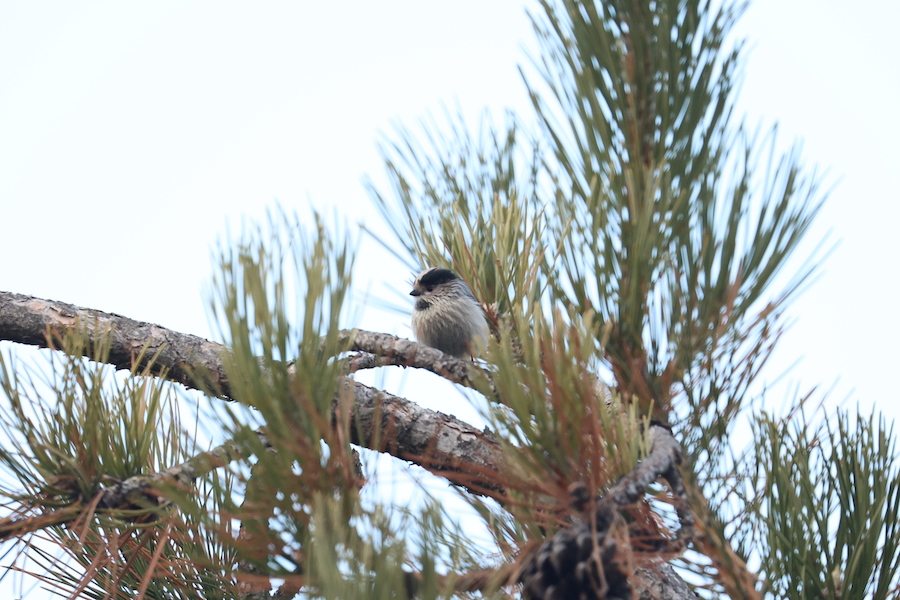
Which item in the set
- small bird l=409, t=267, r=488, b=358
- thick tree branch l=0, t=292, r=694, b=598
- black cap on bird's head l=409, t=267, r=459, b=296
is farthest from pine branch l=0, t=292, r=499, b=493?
small bird l=409, t=267, r=488, b=358

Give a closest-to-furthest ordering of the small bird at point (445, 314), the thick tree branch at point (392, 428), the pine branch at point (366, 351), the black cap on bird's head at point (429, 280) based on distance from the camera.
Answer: the thick tree branch at point (392, 428), the pine branch at point (366, 351), the black cap on bird's head at point (429, 280), the small bird at point (445, 314)

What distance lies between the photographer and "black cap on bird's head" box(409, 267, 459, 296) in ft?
7.04

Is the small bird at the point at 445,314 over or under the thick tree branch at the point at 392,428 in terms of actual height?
over

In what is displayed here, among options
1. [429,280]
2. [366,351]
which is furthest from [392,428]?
[429,280]

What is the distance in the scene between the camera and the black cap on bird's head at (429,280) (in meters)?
2.15

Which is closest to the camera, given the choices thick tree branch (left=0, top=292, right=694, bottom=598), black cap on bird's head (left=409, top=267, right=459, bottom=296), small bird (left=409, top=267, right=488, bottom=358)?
thick tree branch (left=0, top=292, right=694, bottom=598)

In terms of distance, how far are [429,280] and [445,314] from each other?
0.20 meters

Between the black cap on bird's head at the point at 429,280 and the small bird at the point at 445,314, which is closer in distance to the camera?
the black cap on bird's head at the point at 429,280

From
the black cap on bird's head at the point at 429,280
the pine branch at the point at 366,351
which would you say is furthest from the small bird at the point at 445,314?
the pine branch at the point at 366,351

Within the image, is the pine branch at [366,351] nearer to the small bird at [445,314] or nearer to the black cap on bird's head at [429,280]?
the black cap on bird's head at [429,280]

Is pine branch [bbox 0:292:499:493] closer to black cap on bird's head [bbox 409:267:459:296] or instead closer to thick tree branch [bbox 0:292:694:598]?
thick tree branch [bbox 0:292:694:598]

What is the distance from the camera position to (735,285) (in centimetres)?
131

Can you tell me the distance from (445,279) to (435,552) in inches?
54.7

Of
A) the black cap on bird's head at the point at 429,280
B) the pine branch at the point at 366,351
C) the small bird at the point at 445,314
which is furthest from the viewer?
the small bird at the point at 445,314
